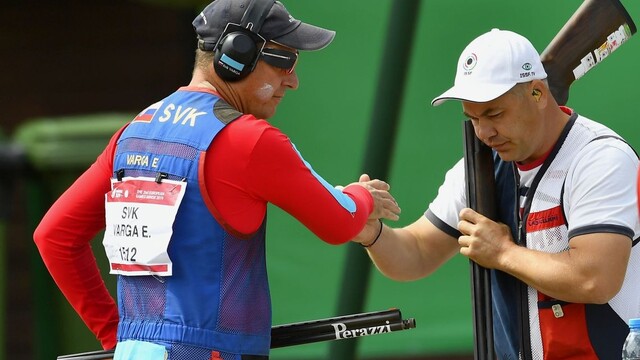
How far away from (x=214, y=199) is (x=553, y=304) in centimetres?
108

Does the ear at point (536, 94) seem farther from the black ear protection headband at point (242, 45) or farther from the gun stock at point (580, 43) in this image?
the black ear protection headband at point (242, 45)

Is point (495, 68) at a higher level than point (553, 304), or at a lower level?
higher

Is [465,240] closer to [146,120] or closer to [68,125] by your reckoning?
[146,120]

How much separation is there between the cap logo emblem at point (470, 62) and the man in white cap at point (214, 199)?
1.56 ft

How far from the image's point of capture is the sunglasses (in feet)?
11.6

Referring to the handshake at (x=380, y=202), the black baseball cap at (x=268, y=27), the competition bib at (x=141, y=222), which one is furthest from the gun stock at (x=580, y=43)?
the competition bib at (x=141, y=222)

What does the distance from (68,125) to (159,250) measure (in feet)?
9.23

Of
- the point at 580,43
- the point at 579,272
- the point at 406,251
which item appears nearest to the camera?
the point at 579,272

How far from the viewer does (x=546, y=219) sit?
3664 mm

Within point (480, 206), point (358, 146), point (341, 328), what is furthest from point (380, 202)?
point (358, 146)

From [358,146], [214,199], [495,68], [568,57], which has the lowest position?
[214,199]

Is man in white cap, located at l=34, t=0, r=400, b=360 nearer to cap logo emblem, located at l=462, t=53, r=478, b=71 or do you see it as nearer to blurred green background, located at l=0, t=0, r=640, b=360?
cap logo emblem, located at l=462, t=53, r=478, b=71

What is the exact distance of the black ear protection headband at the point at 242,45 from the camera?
3443 mm

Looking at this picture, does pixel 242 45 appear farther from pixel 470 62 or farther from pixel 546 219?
pixel 546 219
